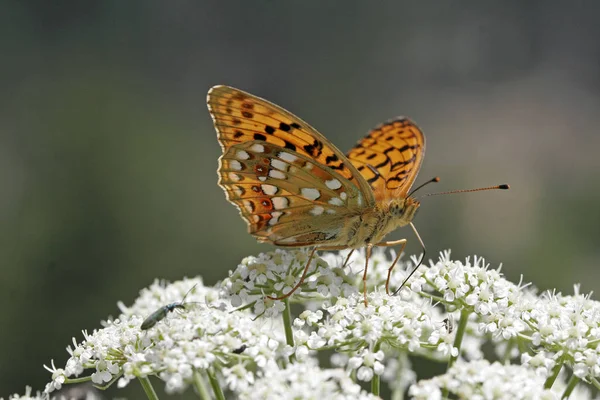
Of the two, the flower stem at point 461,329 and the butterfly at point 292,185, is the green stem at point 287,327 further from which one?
the flower stem at point 461,329

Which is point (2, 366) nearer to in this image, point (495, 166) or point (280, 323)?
point (280, 323)

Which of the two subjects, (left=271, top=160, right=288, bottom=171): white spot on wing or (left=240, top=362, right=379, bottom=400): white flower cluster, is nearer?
(left=240, top=362, right=379, bottom=400): white flower cluster

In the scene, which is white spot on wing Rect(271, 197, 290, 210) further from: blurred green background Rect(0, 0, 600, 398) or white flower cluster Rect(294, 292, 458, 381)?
blurred green background Rect(0, 0, 600, 398)

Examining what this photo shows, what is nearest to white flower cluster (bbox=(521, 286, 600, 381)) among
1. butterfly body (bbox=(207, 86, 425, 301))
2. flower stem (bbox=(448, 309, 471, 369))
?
flower stem (bbox=(448, 309, 471, 369))

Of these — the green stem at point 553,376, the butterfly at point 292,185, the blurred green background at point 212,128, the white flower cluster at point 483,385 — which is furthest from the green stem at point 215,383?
the blurred green background at point 212,128

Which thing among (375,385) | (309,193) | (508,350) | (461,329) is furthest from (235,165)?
(508,350)

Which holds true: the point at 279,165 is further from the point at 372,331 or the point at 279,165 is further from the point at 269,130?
the point at 372,331

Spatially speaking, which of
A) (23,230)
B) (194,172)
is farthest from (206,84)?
(23,230)
